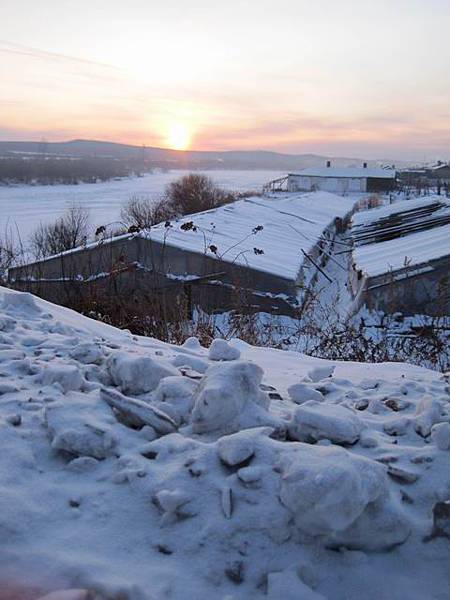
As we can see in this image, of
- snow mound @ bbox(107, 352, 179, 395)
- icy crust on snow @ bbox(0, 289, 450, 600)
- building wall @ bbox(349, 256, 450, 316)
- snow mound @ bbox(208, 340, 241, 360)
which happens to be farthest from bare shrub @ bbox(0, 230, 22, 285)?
icy crust on snow @ bbox(0, 289, 450, 600)

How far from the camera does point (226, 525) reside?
2047 millimetres

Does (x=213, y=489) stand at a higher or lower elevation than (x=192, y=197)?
lower

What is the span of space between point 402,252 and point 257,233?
616 centimetres

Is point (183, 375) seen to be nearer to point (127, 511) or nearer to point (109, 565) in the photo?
point (127, 511)

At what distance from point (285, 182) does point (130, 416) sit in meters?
68.3

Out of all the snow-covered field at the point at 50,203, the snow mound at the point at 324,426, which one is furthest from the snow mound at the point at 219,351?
the snow-covered field at the point at 50,203

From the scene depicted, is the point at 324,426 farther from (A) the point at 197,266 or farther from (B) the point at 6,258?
(B) the point at 6,258

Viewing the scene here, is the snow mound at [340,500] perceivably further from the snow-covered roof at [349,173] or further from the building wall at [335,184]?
the snow-covered roof at [349,173]

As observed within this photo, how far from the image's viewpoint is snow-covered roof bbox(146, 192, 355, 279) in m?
15.5

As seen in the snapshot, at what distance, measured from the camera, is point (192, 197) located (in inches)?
1512

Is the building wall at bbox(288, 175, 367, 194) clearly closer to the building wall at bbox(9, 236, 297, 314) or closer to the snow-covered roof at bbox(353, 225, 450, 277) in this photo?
the snow-covered roof at bbox(353, 225, 450, 277)

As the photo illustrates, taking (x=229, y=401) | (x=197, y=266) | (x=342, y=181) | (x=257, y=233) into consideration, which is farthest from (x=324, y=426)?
(x=342, y=181)

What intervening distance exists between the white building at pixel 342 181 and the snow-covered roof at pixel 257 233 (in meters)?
32.7

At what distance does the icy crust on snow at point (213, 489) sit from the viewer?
1892 mm
